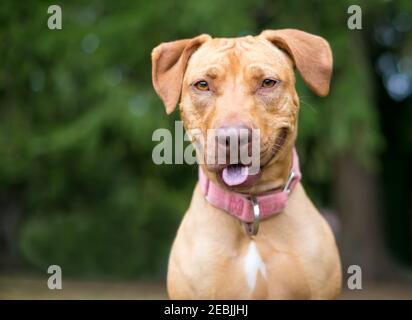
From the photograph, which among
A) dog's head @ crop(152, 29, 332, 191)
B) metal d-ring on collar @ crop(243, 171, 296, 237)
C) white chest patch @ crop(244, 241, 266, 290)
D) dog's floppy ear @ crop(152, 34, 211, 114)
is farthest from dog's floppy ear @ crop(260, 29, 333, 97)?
white chest patch @ crop(244, 241, 266, 290)

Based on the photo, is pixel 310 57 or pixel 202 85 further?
pixel 310 57

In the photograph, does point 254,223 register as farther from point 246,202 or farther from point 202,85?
point 202,85

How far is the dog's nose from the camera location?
3.53m

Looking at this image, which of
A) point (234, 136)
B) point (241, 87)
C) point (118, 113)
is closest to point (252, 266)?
point (234, 136)

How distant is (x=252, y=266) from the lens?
3.95m

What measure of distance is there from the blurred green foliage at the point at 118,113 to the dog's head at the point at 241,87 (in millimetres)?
5488

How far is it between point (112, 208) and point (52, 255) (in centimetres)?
160

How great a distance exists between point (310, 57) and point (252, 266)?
4.10 ft

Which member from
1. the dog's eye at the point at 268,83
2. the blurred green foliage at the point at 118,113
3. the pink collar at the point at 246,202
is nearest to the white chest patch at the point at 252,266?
the pink collar at the point at 246,202

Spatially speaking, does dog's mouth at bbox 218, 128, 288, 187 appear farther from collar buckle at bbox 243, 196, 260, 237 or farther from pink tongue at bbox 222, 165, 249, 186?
collar buckle at bbox 243, 196, 260, 237

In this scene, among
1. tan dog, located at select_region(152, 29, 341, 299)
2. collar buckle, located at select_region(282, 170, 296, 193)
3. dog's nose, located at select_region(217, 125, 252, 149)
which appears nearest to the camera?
dog's nose, located at select_region(217, 125, 252, 149)

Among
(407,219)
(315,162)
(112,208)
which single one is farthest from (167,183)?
(407,219)

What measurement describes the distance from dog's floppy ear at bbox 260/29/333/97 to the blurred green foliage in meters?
5.50

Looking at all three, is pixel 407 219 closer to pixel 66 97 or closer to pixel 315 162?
pixel 315 162
